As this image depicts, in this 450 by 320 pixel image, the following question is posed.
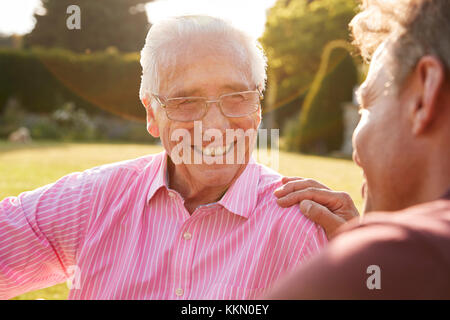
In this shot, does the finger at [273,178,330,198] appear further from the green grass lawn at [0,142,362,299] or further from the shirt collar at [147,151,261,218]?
the green grass lawn at [0,142,362,299]

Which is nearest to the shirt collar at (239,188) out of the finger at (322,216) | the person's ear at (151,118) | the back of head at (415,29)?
the person's ear at (151,118)

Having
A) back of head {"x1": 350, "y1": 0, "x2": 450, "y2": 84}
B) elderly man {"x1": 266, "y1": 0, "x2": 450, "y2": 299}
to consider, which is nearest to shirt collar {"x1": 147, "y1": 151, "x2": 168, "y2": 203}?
elderly man {"x1": 266, "y1": 0, "x2": 450, "y2": 299}

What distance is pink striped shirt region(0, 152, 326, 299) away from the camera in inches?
74.1

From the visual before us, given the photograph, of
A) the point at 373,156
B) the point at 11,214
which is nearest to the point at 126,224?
the point at 11,214

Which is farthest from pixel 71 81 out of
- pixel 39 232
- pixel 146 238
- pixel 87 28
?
pixel 146 238

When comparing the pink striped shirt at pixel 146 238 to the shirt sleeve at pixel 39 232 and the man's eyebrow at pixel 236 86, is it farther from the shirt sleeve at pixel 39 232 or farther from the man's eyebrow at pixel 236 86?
the man's eyebrow at pixel 236 86

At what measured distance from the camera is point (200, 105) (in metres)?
2.14

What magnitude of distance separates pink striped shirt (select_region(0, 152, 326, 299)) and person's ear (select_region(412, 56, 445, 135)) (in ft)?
2.93

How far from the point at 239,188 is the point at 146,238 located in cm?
43

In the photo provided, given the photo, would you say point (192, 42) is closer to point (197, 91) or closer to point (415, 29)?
point (197, 91)

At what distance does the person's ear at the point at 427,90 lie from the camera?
102cm
